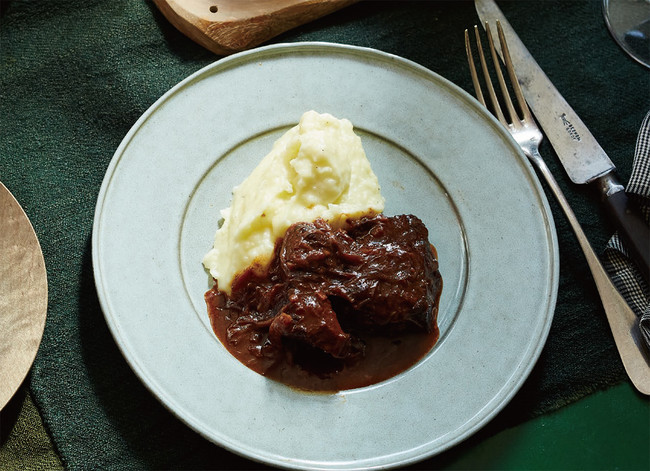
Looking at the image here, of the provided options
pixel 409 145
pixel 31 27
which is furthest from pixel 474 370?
pixel 31 27

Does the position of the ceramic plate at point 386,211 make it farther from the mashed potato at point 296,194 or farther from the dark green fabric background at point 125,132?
the dark green fabric background at point 125,132

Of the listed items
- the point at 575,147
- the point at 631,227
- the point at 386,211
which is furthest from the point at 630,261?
the point at 386,211

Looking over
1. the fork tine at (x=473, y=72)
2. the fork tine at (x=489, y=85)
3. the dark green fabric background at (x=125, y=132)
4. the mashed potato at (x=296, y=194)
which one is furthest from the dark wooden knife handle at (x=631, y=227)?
the mashed potato at (x=296, y=194)

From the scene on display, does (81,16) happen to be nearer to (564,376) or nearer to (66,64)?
(66,64)

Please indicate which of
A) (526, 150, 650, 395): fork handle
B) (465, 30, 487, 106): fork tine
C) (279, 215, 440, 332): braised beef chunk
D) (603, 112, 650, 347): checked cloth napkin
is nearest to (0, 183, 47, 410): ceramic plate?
(279, 215, 440, 332): braised beef chunk

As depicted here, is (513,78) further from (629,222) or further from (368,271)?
(368,271)

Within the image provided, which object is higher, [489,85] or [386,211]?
[489,85]
